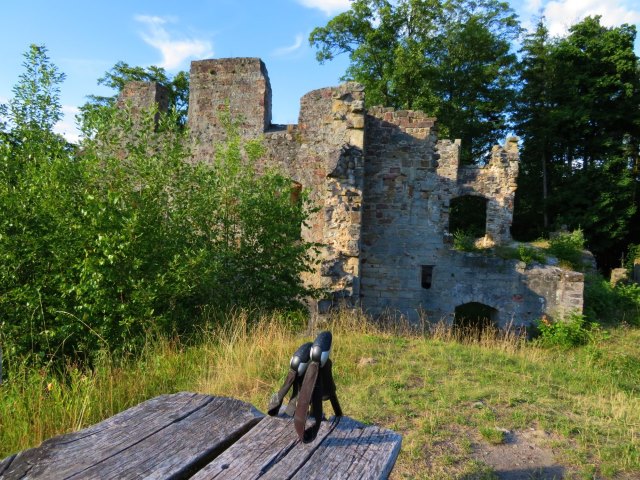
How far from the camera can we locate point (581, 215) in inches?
752

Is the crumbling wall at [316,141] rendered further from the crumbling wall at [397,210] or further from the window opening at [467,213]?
the window opening at [467,213]

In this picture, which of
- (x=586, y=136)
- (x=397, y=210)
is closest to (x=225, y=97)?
(x=397, y=210)

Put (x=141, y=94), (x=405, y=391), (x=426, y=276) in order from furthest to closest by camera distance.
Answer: (x=141, y=94), (x=426, y=276), (x=405, y=391)

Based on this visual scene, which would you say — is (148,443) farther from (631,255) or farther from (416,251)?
(631,255)

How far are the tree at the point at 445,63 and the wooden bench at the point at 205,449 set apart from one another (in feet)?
64.9

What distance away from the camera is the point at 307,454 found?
1.71m

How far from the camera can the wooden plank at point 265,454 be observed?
1557 millimetres

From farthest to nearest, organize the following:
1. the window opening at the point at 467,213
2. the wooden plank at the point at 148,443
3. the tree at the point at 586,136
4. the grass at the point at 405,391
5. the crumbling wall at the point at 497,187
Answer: the window opening at the point at 467,213
the tree at the point at 586,136
the crumbling wall at the point at 497,187
the grass at the point at 405,391
the wooden plank at the point at 148,443

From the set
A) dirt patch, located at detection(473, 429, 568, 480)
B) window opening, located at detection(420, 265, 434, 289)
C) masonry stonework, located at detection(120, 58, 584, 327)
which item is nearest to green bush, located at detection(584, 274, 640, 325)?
masonry stonework, located at detection(120, 58, 584, 327)

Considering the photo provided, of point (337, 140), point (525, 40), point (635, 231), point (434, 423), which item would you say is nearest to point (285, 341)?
point (434, 423)

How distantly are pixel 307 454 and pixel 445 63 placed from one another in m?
22.0

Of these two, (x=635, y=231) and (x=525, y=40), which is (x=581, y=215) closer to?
(x=635, y=231)

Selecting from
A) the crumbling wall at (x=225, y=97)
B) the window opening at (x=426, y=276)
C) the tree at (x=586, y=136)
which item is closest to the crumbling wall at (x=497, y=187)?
the tree at (x=586, y=136)

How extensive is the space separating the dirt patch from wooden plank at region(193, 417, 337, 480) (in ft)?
6.49
